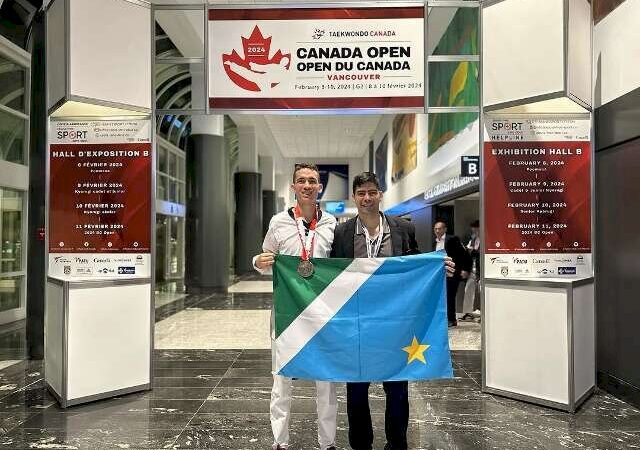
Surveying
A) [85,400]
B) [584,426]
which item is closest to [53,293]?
[85,400]

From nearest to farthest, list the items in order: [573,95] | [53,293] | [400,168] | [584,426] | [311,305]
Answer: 1. [311,305]
2. [584,426]
3. [573,95]
4. [53,293]
5. [400,168]

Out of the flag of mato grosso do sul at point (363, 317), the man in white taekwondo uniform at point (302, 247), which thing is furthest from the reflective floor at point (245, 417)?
the flag of mato grosso do sul at point (363, 317)

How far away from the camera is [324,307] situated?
3.25m

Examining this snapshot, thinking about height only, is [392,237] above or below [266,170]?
below

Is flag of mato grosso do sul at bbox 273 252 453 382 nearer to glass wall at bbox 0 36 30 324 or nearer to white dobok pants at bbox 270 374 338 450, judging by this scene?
white dobok pants at bbox 270 374 338 450

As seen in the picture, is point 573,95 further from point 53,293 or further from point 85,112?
point 53,293

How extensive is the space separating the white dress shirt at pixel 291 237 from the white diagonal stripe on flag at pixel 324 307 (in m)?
0.20

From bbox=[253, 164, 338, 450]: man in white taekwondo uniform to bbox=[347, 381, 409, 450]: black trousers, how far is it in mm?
135

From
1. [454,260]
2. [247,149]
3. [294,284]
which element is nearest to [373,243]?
[294,284]

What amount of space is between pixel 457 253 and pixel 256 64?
4779 mm

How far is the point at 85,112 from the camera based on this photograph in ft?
15.3

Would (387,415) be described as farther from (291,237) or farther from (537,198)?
(537,198)

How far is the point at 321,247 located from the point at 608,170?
115 inches

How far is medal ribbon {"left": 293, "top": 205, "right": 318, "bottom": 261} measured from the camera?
3.20 meters
